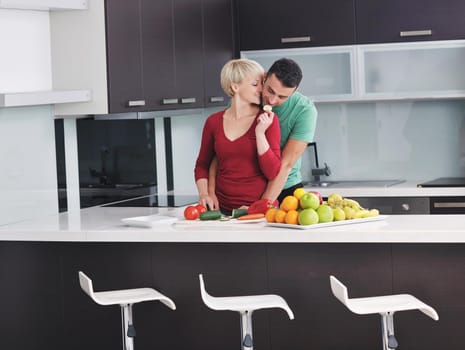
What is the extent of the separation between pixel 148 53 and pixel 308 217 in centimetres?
180

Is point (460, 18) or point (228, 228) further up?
point (460, 18)

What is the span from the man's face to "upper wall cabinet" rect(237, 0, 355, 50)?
6.23 feet

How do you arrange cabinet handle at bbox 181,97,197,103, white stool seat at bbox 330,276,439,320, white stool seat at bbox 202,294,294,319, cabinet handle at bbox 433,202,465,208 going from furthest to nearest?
cabinet handle at bbox 433,202,465,208
cabinet handle at bbox 181,97,197,103
white stool seat at bbox 202,294,294,319
white stool seat at bbox 330,276,439,320

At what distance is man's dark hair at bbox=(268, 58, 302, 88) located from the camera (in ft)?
13.7

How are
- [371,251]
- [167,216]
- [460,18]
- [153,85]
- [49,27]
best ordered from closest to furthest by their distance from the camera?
[371,251], [167,216], [49,27], [153,85], [460,18]

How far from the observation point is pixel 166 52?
5.34 meters

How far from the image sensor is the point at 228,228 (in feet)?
12.8

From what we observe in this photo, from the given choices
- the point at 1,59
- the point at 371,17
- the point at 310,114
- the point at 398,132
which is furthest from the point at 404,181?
the point at 1,59

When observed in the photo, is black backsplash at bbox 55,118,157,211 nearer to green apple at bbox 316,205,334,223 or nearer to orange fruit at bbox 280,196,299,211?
orange fruit at bbox 280,196,299,211

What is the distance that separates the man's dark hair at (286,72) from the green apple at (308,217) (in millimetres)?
710

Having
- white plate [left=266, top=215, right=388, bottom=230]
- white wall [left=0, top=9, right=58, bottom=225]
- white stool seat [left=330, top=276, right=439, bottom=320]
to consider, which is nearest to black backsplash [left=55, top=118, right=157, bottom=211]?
white wall [left=0, top=9, right=58, bottom=225]

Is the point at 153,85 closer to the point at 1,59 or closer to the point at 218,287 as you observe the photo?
the point at 1,59

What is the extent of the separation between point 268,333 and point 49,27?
6.50ft

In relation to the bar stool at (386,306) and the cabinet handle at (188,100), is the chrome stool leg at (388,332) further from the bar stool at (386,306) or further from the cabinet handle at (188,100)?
the cabinet handle at (188,100)
